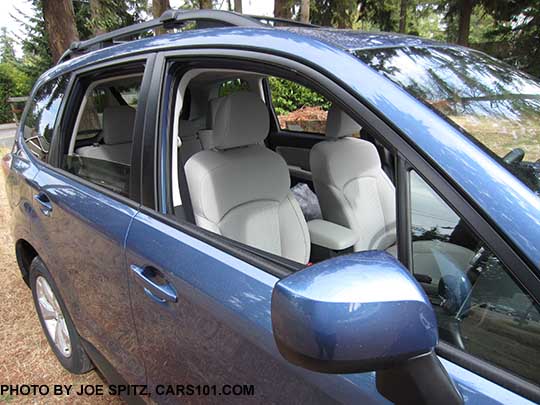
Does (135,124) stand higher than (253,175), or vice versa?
(135,124)

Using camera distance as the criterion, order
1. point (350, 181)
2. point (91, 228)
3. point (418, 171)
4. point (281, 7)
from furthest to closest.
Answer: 1. point (281, 7)
2. point (350, 181)
3. point (91, 228)
4. point (418, 171)

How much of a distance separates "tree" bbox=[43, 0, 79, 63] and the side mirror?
7.95 m

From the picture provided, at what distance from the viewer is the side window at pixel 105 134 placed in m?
1.82

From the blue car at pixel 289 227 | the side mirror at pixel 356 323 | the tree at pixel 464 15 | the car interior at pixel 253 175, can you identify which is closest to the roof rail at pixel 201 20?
the blue car at pixel 289 227

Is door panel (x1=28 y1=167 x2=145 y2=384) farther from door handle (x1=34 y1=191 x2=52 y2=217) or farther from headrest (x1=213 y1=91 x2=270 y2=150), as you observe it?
headrest (x1=213 y1=91 x2=270 y2=150)

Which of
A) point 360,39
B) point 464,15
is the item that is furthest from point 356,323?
point 464,15

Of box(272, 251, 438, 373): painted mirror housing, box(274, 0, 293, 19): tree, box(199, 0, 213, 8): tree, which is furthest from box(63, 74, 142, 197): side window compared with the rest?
box(199, 0, 213, 8): tree

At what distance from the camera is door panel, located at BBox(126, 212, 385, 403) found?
0.99 metres

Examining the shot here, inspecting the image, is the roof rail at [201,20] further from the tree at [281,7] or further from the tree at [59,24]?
the tree at [281,7]

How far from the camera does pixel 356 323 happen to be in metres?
0.69

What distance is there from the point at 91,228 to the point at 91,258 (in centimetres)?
15

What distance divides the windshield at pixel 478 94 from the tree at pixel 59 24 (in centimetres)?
751

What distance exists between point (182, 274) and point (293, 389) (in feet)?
1.56

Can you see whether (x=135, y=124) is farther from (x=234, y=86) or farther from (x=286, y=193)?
(x=234, y=86)
